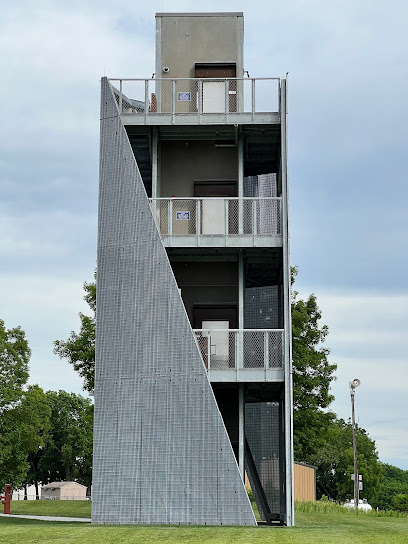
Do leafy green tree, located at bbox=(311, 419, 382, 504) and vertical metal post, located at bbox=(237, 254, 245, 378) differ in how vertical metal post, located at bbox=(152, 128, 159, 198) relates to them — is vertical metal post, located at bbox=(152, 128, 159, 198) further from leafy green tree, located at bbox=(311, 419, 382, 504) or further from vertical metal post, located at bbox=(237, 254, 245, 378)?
leafy green tree, located at bbox=(311, 419, 382, 504)

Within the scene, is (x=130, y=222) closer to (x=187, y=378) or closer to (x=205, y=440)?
(x=187, y=378)

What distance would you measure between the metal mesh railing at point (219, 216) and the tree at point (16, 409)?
16.1 m

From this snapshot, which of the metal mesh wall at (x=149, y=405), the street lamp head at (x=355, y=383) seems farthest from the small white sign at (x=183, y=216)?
the street lamp head at (x=355, y=383)

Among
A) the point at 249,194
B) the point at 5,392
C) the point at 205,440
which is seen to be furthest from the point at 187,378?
the point at 5,392

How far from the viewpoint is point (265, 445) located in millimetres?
26078

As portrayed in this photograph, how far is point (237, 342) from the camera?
73.6 feet

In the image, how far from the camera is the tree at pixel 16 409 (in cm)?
3662

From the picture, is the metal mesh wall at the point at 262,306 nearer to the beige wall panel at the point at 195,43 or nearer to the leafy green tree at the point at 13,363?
the beige wall panel at the point at 195,43

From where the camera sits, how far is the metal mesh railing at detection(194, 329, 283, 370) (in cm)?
2241

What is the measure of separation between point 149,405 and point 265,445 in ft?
19.9

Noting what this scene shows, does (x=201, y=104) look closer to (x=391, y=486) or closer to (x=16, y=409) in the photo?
(x=16, y=409)

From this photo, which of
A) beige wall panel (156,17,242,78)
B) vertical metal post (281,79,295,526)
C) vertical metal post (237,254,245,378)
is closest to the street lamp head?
vertical metal post (237,254,245,378)

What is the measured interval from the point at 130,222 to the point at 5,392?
16.6 metres

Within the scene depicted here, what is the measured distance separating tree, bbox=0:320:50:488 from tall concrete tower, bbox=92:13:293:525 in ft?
45.8
